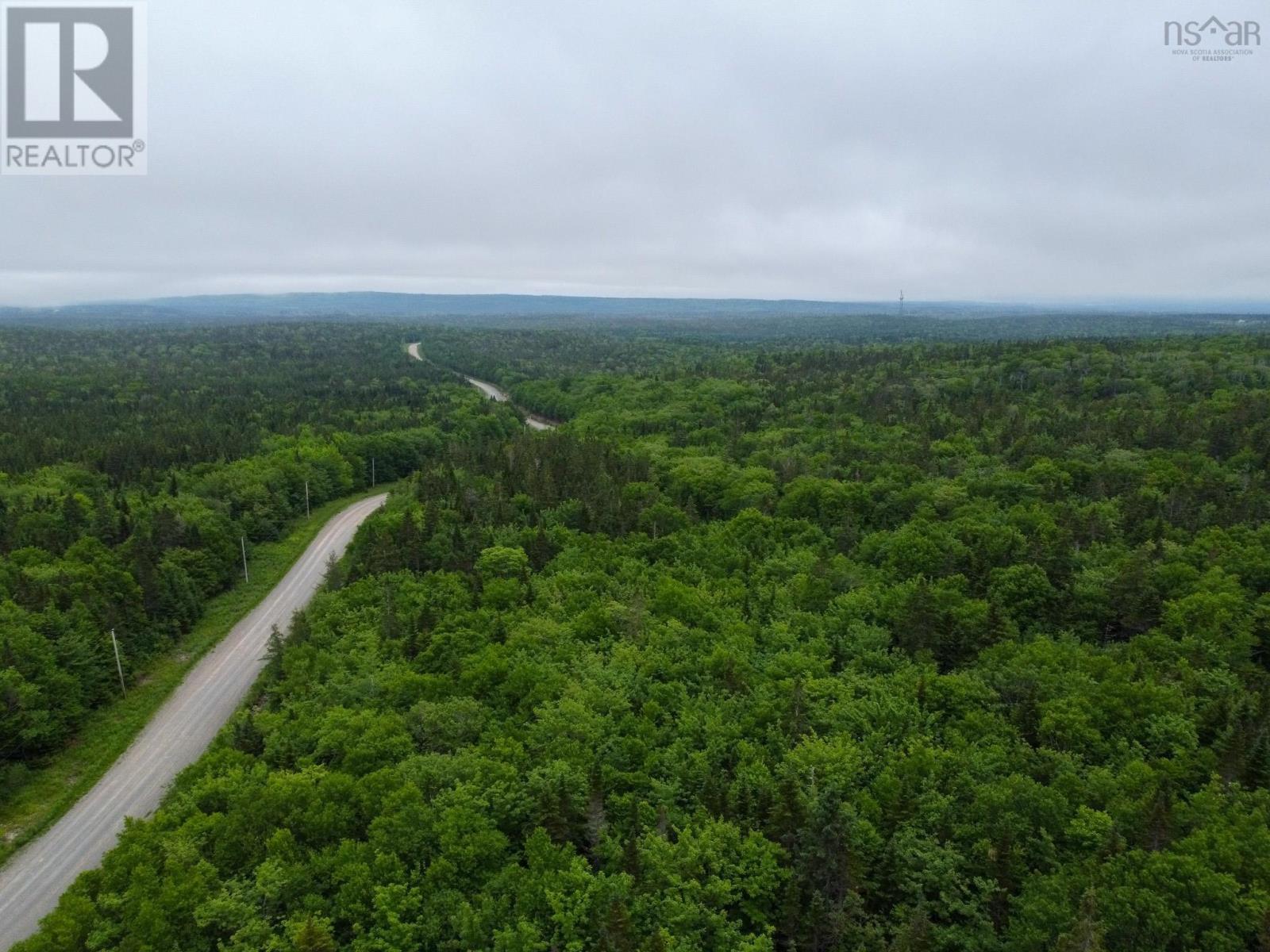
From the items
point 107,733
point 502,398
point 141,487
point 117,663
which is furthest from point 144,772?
point 502,398

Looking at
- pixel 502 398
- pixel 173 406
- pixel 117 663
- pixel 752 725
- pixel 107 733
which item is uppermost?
pixel 502 398

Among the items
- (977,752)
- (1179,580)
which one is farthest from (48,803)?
(1179,580)

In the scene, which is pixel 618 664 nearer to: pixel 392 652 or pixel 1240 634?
pixel 392 652

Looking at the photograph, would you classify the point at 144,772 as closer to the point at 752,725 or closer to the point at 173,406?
the point at 752,725

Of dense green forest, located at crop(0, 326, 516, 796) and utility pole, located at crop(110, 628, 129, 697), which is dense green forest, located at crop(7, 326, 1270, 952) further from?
utility pole, located at crop(110, 628, 129, 697)

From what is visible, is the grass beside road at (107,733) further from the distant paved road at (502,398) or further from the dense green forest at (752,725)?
the distant paved road at (502,398)
